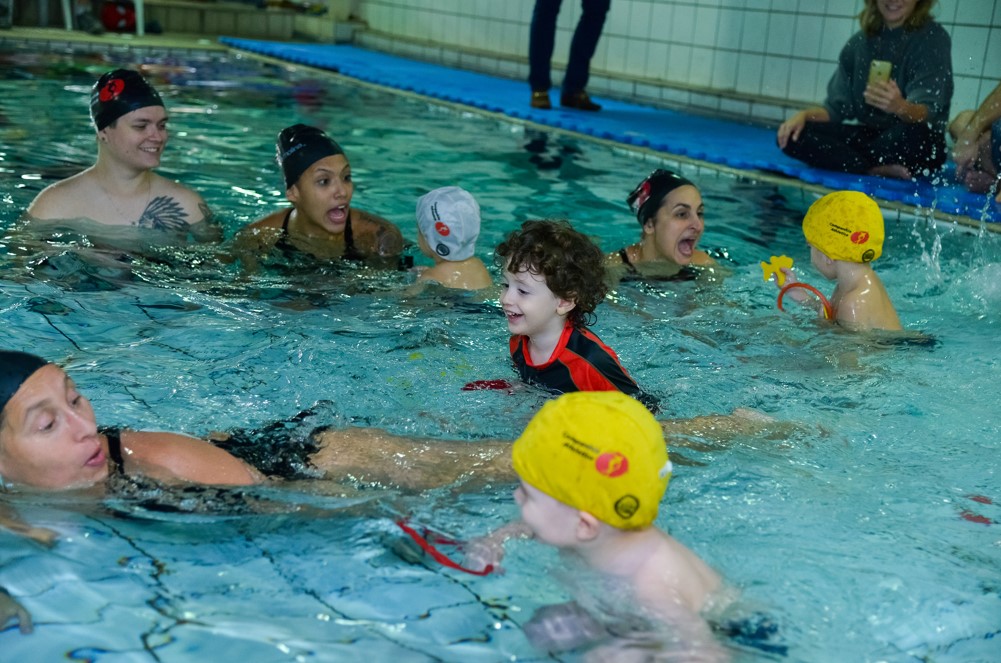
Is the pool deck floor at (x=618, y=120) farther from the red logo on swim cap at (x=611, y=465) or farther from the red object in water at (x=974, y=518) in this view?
the red logo on swim cap at (x=611, y=465)

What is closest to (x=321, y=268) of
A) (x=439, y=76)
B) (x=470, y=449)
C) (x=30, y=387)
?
(x=470, y=449)

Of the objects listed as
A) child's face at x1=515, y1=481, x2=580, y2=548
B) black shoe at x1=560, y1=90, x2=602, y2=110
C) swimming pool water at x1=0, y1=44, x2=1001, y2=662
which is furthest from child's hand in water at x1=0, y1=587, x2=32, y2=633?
black shoe at x1=560, y1=90, x2=602, y2=110

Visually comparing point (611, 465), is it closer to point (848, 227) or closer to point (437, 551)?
point (437, 551)

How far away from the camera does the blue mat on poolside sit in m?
8.26

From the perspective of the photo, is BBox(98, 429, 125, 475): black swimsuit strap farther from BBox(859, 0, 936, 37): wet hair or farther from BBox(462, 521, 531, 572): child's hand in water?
BBox(859, 0, 936, 37): wet hair

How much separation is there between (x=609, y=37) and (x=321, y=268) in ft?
27.8

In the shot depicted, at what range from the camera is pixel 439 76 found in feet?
46.2

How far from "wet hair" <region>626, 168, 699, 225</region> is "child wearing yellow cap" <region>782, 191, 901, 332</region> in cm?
90

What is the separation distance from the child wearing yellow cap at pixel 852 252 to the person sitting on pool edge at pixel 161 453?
2218 mm

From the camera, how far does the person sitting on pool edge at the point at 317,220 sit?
20.1 ft

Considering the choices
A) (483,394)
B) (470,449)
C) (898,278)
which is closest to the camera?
(470,449)

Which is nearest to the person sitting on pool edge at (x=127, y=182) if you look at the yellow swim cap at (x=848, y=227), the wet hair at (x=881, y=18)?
the yellow swim cap at (x=848, y=227)

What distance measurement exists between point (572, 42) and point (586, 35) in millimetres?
178

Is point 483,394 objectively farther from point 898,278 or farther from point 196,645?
point 898,278
